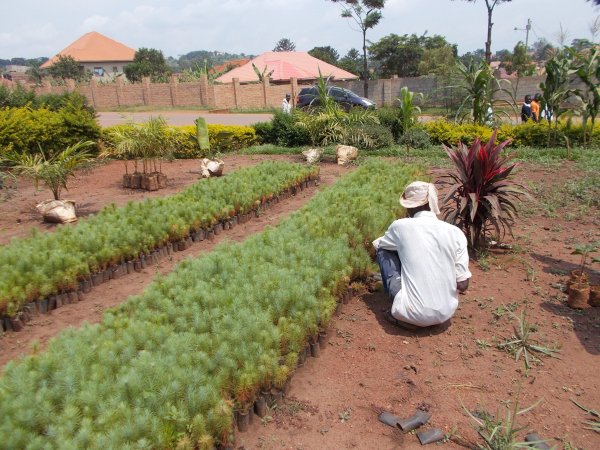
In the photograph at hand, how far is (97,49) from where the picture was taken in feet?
223

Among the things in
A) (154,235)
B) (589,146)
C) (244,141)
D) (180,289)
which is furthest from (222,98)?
(180,289)

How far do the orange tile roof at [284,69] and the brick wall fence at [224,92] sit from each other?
319 cm

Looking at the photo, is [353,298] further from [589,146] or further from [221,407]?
[589,146]

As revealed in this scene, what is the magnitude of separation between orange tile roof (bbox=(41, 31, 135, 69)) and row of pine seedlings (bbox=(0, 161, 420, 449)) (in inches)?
2820

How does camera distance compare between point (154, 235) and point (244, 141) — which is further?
point (244, 141)

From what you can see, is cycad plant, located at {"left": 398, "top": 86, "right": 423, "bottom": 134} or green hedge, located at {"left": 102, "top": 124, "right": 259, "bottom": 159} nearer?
cycad plant, located at {"left": 398, "top": 86, "right": 423, "bottom": 134}

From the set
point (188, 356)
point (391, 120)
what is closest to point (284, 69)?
point (391, 120)

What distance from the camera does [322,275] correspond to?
387cm

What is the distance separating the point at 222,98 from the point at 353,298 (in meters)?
28.6

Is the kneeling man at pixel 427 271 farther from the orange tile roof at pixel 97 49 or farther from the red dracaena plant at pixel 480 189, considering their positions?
the orange tile roof at pixel 97 49

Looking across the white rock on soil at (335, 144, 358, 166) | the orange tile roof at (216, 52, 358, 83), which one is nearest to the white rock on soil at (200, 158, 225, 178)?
the white rock on soil at (335, 144, 358, 166)

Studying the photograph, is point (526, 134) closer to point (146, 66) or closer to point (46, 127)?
point (46, 127)

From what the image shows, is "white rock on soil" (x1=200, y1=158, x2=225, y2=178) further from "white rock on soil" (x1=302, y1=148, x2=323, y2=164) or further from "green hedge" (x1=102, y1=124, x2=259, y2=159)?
"white rock on soil" (x1=302, y1=148, x2=323, y2=164)

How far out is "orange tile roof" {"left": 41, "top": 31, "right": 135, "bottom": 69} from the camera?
66.4 metres
